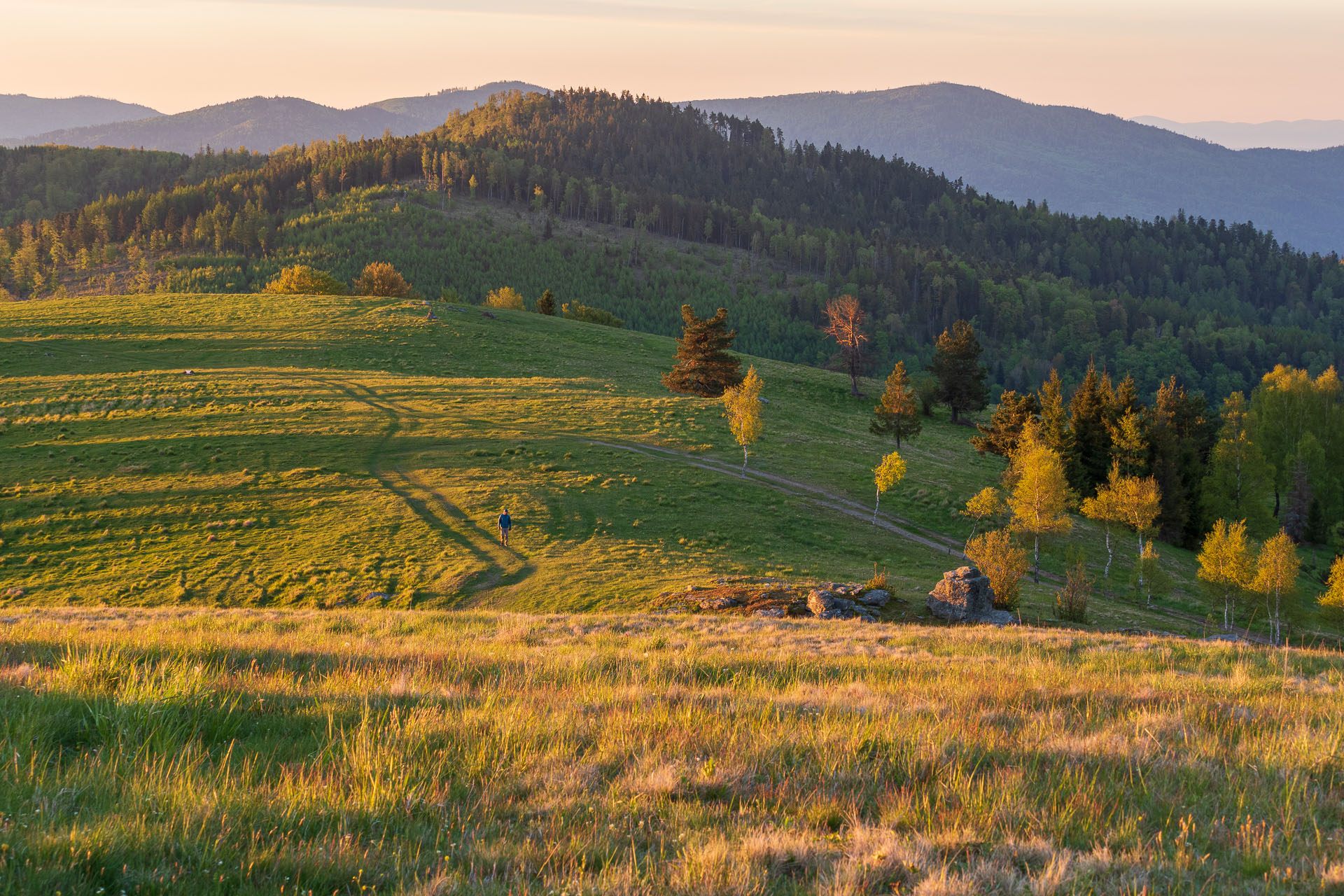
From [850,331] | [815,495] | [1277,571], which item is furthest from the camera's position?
[850,331]

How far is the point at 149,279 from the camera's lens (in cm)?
17488

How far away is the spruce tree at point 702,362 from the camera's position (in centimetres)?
7456

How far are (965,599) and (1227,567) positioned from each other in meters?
23.4

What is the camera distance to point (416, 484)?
148 ft

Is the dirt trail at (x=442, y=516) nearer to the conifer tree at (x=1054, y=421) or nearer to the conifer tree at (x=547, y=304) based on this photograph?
the conifer tree at (x=1054, y=421)

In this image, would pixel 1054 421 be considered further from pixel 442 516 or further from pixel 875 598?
pixel 442 516

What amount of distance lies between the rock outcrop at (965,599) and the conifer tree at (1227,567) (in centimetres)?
2102

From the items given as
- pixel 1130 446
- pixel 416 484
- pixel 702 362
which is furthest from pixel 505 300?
pixel 1130 446

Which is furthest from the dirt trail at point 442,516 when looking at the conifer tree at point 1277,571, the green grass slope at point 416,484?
the conifer tree at point 1277,571

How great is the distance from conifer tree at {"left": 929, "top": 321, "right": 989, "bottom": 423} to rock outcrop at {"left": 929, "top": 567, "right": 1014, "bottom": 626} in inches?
2478

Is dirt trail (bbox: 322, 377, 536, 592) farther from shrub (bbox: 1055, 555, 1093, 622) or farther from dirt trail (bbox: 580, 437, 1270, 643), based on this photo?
shrub (bbox: 1055, 555, 1093, 622)

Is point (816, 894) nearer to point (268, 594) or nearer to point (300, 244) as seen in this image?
point (268, 594)

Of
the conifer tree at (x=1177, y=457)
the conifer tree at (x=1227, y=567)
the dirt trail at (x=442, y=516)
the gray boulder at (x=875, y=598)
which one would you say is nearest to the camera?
the gray boulder at (x=875, y=598)

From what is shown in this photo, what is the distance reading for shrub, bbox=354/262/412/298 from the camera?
118188 millimetres
